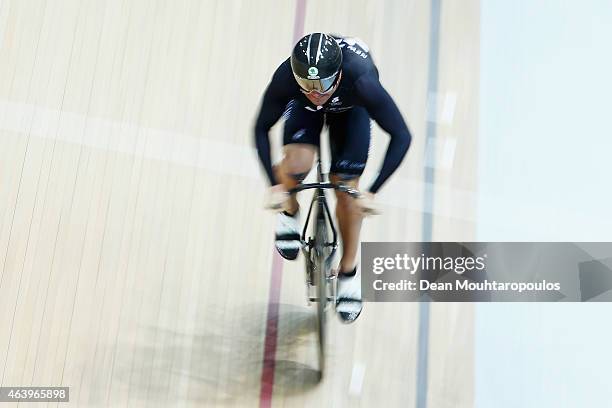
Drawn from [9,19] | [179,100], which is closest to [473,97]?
[179,100]

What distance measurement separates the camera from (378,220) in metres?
3.18

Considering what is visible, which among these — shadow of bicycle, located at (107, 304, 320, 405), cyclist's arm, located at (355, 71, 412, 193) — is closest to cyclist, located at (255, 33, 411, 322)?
cyclist's arm, located at (355, 71, 412, 193)

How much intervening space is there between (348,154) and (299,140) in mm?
171

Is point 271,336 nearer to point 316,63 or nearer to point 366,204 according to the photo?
point 366,204

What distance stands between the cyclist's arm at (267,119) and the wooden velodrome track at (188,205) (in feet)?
2.82

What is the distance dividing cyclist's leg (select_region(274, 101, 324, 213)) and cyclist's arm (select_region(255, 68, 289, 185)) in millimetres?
96

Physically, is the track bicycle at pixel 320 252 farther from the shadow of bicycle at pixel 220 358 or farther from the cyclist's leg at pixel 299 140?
the shadow of bicycle at pixel 220 358

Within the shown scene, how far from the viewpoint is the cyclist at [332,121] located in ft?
6.82

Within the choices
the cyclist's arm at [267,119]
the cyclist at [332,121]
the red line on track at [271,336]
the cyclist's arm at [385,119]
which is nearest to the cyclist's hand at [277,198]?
the cyclist at [332,121]

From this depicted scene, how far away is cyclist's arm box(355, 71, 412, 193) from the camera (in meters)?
2.18

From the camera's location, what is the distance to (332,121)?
241 cm

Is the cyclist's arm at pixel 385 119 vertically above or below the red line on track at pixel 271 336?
above

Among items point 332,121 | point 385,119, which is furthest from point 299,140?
point 385,119

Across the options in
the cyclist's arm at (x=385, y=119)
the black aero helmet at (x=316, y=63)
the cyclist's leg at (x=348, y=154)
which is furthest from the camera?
the cyclist's leg at (x=348, y=154)
